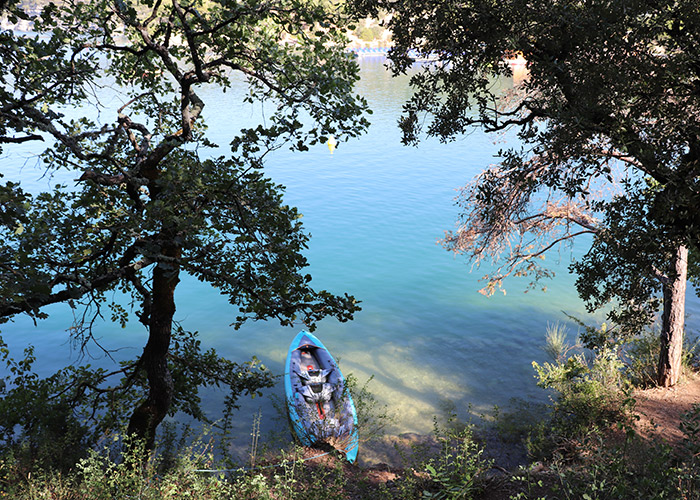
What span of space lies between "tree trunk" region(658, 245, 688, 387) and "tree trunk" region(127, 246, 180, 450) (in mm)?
8184

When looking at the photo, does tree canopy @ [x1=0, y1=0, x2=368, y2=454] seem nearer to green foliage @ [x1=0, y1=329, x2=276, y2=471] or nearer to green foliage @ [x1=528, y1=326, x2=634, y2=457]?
green foliage @ [x1=0, y1=329, x2=276, y2=471]

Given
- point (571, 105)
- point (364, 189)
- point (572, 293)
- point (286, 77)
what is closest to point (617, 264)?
point (571, 105)

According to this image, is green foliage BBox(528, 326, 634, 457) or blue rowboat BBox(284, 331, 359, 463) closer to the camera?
green foliage BBox(528, 326, 634, 457)

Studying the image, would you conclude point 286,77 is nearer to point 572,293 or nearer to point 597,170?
point 597,170

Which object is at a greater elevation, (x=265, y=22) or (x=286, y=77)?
(x=265, y=22)

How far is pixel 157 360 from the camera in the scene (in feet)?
22.6

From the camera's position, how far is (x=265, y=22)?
609 centimetres

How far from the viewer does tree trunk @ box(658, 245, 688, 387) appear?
9.34 meters

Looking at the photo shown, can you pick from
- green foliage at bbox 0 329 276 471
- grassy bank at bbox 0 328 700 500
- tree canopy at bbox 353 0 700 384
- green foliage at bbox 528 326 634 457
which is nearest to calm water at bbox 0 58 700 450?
grassy bank at bbox 0 328 700 500

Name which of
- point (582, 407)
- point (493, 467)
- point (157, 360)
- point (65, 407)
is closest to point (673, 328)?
point (582, 407)

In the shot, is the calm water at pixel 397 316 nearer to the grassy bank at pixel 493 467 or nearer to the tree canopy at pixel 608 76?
the grassy bank at pixel 493 467

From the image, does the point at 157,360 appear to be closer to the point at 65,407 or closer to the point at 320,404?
the point at 65,407

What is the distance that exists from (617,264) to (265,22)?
18.6 ft

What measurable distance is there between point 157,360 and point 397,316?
11.5m
